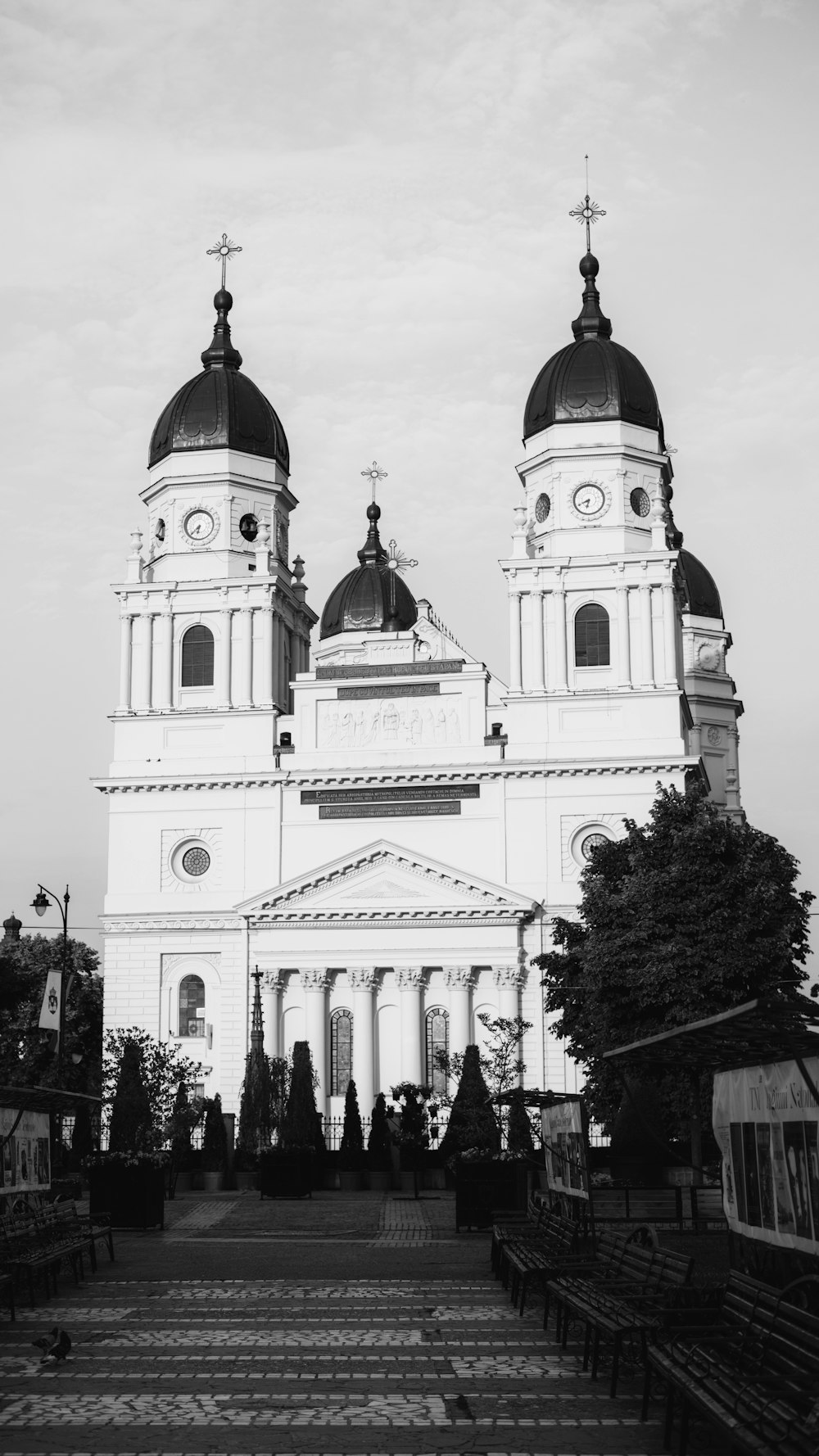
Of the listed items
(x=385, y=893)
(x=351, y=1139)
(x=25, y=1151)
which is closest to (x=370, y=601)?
(x=385, y=893)

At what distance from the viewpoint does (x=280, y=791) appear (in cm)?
6488

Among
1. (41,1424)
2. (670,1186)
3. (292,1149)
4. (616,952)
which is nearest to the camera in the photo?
(41,1424)

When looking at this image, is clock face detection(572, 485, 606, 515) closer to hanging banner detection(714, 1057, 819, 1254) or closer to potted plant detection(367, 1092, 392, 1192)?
potted plant detection(367, 1092, 392, 1192)

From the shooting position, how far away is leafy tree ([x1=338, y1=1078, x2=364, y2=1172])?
47312 mm

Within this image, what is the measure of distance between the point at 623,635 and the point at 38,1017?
32.8 metres

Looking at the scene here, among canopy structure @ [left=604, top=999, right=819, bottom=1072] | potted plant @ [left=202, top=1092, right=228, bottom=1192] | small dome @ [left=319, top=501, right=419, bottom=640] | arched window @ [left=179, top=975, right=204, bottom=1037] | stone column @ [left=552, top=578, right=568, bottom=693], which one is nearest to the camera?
canopy structure @ [left=604, top=999, right=819, bottom=1072]

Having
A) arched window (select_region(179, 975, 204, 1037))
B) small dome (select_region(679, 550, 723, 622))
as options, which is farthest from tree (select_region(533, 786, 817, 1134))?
small dome (select_region(679, 550, 723, 622))

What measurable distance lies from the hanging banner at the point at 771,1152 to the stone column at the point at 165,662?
52896mm

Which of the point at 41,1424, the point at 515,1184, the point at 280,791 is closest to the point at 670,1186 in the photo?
the point at 515,1184

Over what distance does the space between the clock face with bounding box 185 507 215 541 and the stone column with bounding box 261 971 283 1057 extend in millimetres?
16889

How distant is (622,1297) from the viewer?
548 inches

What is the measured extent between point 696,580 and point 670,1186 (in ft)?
207

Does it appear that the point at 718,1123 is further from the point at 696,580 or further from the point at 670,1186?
the point at 696,580

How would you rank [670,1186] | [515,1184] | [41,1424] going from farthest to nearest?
[670,1186]
[515,1184]
[41,1424]
